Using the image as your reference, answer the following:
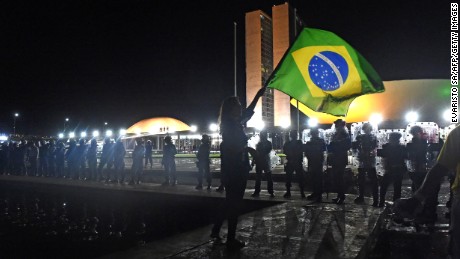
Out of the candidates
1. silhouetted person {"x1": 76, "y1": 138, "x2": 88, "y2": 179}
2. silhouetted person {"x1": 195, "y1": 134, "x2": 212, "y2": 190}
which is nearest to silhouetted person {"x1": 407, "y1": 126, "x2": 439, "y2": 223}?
silhouetted person {"x1": 195, "y1": 134, "x2": 212, "y2": 190}

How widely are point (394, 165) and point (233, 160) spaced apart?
4.92 metres

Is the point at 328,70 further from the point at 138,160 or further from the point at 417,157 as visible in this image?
the point at 138,160

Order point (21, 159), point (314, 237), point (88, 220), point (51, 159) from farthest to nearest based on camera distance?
point (21, 159) < point (51, 159) < point (88, 220) < point (314, 237)

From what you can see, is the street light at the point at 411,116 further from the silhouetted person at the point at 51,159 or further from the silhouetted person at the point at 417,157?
the silhouetted person at the point at 51,159

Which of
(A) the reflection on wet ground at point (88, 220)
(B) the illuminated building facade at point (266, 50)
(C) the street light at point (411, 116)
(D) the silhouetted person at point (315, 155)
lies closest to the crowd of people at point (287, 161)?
(D) the silhouetted person at point (315, 155)

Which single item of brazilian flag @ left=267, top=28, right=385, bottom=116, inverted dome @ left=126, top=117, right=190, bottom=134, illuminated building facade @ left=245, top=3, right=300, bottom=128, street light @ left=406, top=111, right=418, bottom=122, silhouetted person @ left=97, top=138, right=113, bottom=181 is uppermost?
illuminated building facade @ left=245, top=3, right=300, bottom=128

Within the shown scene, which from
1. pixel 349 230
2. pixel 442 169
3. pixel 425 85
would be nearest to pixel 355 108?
pixel 425 85

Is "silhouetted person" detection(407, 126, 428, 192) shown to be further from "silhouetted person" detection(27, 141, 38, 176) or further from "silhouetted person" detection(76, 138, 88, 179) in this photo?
"silhouetted person" detection(27, 141, 38, 176)

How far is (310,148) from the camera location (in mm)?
9148

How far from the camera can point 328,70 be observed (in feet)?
22.0

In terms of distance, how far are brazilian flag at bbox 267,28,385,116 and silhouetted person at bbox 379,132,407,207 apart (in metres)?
1.82

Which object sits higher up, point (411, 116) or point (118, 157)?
point (411, 116)

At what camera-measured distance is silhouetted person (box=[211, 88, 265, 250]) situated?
444 centimetres

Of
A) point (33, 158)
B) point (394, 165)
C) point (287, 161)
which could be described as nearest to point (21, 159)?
point (33, 158)
